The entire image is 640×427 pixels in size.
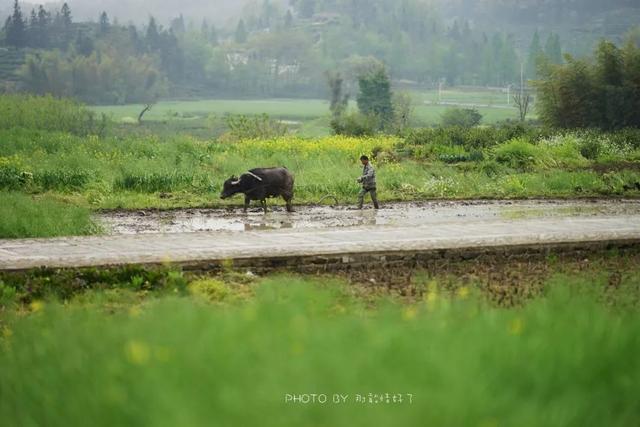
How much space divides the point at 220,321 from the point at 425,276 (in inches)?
223

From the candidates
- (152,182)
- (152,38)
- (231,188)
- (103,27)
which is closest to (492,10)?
(152,38)

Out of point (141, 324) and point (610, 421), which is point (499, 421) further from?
point (141, 324)

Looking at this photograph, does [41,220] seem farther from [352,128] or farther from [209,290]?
[352,128]

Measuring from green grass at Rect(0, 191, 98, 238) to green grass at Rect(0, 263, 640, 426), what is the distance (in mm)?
7608

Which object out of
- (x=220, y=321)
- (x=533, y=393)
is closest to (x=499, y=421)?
(x=533, y=393)

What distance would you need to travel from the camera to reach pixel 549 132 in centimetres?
3062

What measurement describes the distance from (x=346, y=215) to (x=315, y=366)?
12444 mm

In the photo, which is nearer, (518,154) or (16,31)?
(518,154)

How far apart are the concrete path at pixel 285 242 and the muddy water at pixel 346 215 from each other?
4.82ft

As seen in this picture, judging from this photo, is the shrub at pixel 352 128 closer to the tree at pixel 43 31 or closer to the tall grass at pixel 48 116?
the tall grass at pixel 48 116

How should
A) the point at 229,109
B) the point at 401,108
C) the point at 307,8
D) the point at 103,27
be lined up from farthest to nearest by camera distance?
the point at 307,8
the point at 229,109
the point at 103,27
the point at 401,108

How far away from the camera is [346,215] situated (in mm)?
16672

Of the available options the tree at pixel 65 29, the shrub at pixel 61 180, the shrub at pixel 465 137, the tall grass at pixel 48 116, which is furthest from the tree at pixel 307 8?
the shrub at pixel 61 180

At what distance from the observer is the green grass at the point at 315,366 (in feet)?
12.8
